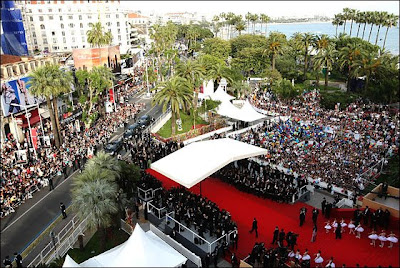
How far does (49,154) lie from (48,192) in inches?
248

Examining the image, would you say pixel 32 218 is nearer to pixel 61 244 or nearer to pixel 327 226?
pixel 61 244

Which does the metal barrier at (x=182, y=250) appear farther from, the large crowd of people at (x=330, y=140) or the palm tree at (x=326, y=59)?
the palm tree at (x=326, y=59)

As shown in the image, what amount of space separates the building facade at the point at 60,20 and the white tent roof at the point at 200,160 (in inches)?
3383

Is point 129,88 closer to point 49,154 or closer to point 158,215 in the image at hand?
point 49,154

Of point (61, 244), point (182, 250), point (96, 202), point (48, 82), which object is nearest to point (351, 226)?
point (182, 250)

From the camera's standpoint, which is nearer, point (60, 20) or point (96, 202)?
point (96, 202)

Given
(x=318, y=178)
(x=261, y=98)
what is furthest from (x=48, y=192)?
(x=261, y=98)

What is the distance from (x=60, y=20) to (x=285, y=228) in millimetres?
101168

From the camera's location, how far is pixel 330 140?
99.8 feet

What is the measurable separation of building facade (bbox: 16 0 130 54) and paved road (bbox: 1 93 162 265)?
80914 millimetres

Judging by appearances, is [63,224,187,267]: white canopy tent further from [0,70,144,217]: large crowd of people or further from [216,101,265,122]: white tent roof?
[216,101,265,122]: white tent roof

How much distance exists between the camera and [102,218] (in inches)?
669

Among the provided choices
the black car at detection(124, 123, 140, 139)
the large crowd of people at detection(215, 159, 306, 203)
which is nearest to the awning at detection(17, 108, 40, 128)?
the black car at detection(124, 123, 140, 139)

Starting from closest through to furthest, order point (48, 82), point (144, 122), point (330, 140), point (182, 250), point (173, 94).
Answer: point (182, 250) → point (330, 140) → point (48, 82) → point (173, 94) → point (144, 122)
